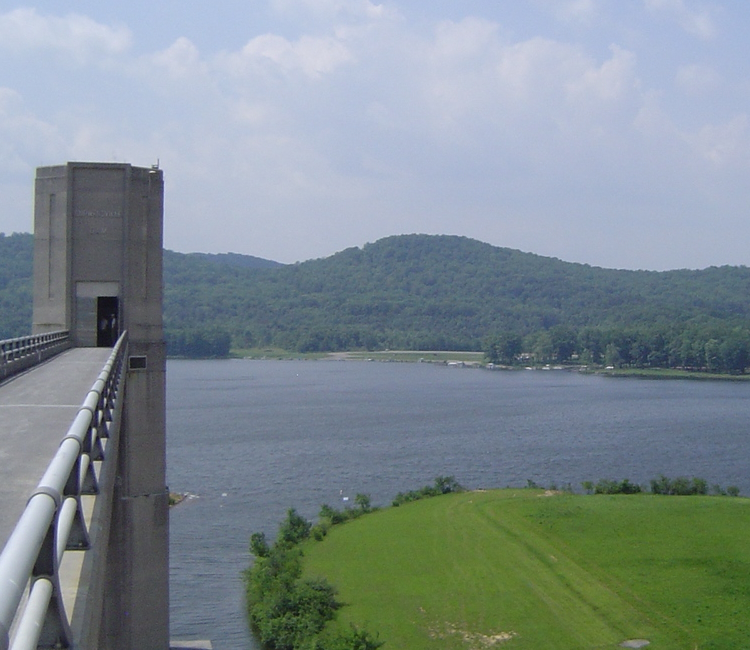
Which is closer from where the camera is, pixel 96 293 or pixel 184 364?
pixel 96 293

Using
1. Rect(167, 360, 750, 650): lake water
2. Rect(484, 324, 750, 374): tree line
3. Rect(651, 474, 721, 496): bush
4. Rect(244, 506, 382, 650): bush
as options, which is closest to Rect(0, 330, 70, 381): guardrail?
Rect(244, 506, 382, 650): bush

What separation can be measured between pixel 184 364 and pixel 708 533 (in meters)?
135

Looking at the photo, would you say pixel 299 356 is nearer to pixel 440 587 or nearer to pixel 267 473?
pixel 267 473

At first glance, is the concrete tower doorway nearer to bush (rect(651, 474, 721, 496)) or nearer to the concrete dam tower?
the concrete dam tower

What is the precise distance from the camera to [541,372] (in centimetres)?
14438

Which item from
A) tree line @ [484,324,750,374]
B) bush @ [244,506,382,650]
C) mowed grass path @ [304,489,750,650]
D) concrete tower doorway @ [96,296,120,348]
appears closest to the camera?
concrete tower doorway @ [96,296,120,348]

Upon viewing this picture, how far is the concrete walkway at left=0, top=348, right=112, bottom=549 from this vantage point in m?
5.10

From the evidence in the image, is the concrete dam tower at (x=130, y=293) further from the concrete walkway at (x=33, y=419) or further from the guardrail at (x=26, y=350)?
the concrete walkway at (x=33, y=419)

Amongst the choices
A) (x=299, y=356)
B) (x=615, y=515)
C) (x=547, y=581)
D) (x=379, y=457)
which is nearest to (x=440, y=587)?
(x=547, y=581)

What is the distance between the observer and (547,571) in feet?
88.5

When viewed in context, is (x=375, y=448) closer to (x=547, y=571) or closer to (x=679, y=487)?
(x=679, y=487)

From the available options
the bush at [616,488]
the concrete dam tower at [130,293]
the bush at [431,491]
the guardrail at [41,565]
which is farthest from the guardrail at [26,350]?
the bush at [616,488]

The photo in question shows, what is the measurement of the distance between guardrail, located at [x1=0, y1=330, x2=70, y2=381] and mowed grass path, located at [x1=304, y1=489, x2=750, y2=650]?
1115cm

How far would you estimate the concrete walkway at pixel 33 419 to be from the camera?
5.10 metres
